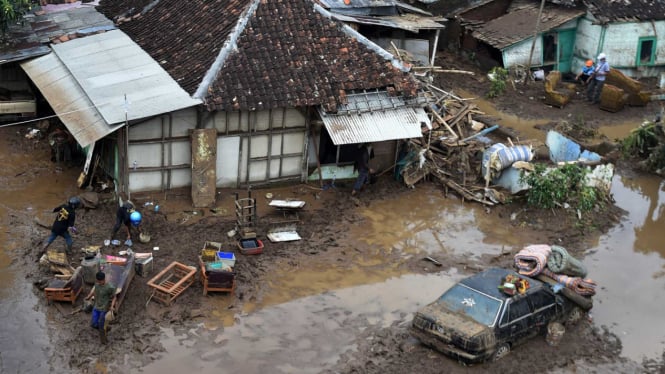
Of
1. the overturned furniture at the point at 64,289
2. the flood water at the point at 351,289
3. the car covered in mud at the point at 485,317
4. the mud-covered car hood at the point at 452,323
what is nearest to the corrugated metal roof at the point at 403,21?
the flood water at the point at 351,289

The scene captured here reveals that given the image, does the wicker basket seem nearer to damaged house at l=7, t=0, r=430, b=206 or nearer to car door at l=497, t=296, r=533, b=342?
damaged house at l=7, t=0, r=430, b=206

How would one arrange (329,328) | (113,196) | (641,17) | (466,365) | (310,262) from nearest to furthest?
(466,365) → (329,328) → (310,262) → (113,196) → (641,17)

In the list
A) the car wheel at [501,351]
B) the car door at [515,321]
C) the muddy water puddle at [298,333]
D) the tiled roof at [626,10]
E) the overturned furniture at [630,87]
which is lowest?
the muddy water puddle at [298,333]

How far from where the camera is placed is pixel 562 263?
15086mm

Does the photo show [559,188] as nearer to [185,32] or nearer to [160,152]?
[160,152]

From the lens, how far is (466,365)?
1352cm

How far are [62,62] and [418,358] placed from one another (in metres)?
12.6

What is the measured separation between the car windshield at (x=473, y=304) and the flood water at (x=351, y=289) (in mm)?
1482

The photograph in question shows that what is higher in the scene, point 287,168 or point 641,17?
point 641,17

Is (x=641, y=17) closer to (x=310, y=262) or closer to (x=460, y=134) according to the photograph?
(x=460, y=134)

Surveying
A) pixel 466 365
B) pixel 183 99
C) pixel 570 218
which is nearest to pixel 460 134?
pixel 570 218

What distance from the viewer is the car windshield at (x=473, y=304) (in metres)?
13.6

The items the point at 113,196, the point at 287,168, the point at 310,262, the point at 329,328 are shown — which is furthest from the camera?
the point at 287,168

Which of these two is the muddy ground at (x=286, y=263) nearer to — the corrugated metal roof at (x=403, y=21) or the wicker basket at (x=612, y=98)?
the corrugated metal roof at (x=403, y=21)
